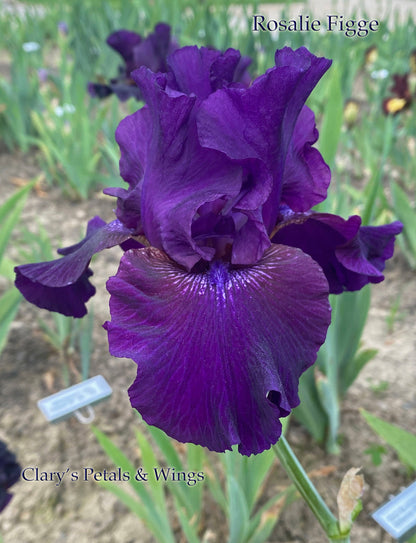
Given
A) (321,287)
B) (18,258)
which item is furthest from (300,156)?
(18,258)

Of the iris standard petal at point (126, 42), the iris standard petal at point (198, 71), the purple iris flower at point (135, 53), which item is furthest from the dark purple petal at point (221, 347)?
the iris standard petal at point (126, 42)

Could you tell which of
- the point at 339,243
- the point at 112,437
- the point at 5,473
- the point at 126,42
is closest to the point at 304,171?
the point at 339,243

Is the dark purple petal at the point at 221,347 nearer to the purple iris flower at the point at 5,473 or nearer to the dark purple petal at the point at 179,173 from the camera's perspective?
the dark purple petal at the point at 179,173

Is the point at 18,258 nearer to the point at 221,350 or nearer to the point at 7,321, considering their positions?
the point at 7,321

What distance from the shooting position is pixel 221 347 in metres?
Answer: 0.48

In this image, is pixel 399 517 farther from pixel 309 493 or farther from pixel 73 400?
pixel 73 400

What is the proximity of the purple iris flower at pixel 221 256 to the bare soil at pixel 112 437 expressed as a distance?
67 cm

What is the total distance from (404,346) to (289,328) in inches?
49.5

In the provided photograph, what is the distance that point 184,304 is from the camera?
1.68ft

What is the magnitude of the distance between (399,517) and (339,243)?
0.34 meters

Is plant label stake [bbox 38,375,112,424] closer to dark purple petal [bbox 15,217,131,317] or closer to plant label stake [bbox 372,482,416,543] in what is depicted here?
dark purple petal [bbox 15,217,131,317]

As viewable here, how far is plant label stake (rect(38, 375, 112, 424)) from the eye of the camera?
0.77m

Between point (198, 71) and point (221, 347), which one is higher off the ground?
point (198, 71)

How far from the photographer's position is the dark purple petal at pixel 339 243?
62 cm
